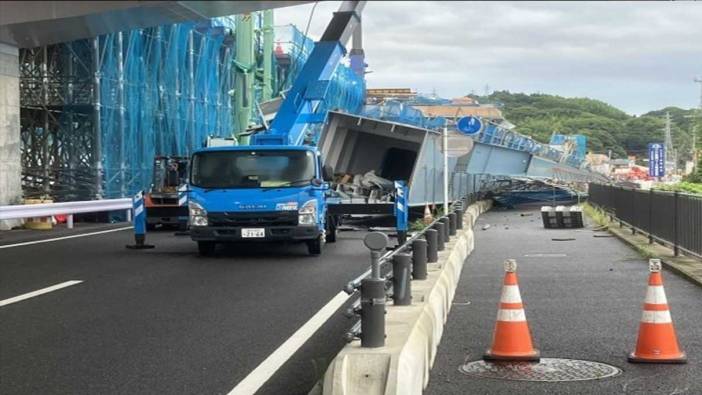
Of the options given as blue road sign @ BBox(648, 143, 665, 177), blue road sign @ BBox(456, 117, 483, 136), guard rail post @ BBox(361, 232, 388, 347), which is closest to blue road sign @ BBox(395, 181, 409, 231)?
blue road sign @ BBox(456, 117, 483, 136)

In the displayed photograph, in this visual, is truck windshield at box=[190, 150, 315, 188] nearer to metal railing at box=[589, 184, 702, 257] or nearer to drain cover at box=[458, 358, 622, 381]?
metal railing at box=[589, 184, 702, 257]

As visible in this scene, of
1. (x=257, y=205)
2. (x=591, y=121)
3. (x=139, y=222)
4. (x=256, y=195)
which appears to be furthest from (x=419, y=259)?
(x=591, y=121)

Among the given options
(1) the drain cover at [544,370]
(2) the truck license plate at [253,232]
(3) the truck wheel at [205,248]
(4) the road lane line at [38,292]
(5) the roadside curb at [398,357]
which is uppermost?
(2) the truck license plate at [253,232]

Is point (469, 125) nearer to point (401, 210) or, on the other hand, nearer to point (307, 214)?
point (401, 210)

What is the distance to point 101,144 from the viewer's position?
2855cm

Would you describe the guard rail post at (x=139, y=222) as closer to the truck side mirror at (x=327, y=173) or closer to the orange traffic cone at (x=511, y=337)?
the truck side mirror at (x=327, y=173)

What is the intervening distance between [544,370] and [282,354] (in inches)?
93.8

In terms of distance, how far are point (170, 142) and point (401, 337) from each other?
102 ft

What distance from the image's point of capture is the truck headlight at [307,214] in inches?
610

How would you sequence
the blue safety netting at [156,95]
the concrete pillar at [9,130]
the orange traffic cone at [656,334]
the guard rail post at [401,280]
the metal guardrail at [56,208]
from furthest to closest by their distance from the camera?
1. the blue safety netting at [156,95]
2. the concrete pillar at [9,130]
3. the metal guardrail at [56,208]
4. the orange traffic cone at [656,334]
5. the guard rail post at [401,280]

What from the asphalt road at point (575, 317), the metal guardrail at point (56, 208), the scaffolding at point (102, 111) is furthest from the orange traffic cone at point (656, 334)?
the scaffolding at point (102, 111)

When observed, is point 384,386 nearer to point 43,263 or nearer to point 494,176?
point 43,263

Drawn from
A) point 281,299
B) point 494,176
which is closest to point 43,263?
point 281,299

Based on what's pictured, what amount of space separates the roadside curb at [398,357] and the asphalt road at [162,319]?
906mm
